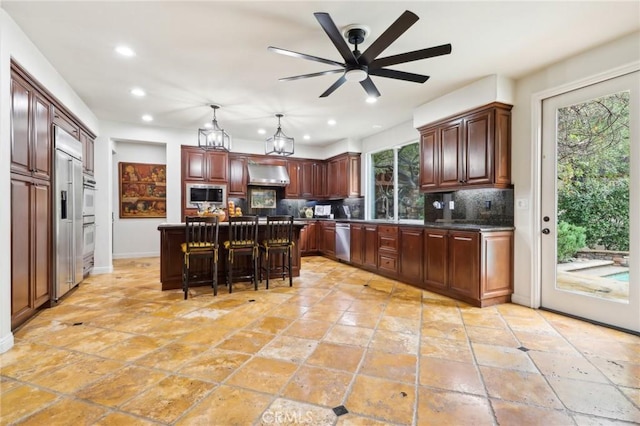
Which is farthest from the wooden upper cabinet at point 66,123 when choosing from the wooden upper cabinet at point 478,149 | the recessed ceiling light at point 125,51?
the wooden upper cabinet at point 478,149

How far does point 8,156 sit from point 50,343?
1.50m

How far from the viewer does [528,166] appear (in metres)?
3.36

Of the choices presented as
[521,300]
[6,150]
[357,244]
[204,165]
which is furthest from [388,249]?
[6,150]

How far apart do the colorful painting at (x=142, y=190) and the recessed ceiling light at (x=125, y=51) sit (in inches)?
158

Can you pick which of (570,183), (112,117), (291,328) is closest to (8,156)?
(291,328)

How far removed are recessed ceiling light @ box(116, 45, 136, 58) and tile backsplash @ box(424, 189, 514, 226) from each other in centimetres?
414

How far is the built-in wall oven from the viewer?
431cm

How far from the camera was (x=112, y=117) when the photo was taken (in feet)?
16.7

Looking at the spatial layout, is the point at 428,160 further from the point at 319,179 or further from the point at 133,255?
the point at 133,255

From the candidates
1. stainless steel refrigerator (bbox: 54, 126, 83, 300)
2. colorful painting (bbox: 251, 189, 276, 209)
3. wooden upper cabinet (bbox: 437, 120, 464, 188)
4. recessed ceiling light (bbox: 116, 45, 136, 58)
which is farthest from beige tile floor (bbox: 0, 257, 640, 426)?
colorful painting (bbox: 251, 189, 276, 209)

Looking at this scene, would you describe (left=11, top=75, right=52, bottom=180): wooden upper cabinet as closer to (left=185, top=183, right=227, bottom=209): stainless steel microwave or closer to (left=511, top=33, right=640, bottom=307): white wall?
(left=185, top=183, right=227, bottom=209): stainless steel microwave

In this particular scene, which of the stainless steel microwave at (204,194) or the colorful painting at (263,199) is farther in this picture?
the colorful painting at (263,199)

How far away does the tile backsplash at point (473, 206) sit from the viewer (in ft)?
12.0

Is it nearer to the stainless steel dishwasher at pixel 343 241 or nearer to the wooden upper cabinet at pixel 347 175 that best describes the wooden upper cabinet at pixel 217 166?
the wooden upper cabinet at pixel 347 175
